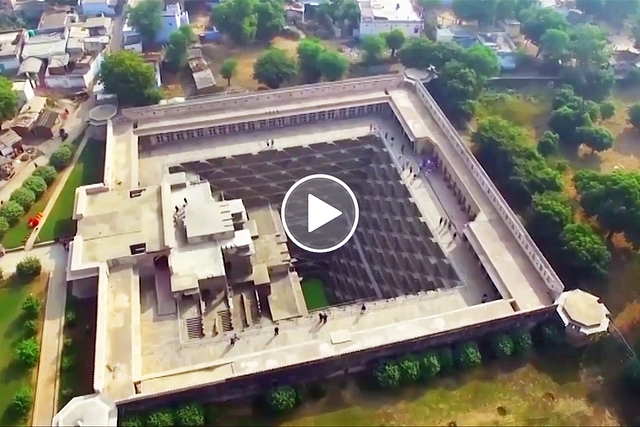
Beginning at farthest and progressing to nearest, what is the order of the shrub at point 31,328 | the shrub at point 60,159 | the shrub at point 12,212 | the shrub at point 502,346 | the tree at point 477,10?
the tree at point 477,10, the shrub at point 60,159, the shrub at point 12,212, the shrub at point 31,328, the shrub at point 502,346

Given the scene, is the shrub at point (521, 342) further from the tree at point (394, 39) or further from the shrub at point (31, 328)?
the tree at point (394, 39)

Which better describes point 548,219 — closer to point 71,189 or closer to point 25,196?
point 71,189

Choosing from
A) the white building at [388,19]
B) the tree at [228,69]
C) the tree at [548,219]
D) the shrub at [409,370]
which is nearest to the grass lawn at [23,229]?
the tree at [228,69]

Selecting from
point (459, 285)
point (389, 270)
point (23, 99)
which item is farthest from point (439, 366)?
point (23, 99)

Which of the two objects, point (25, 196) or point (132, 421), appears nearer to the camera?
point (132, 421)

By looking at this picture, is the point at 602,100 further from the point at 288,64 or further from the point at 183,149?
the point at 183,149

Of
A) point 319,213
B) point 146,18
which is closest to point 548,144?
point 319,213

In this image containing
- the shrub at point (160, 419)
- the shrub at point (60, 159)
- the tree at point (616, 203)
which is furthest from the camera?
the shrub at point (60, 159)

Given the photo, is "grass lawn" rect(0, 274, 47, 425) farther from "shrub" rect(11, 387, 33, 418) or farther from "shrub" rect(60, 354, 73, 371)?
"shrub" rect(60, 354, 73, 371)
